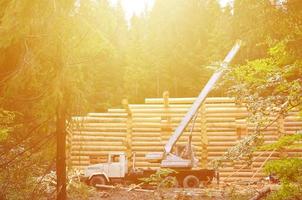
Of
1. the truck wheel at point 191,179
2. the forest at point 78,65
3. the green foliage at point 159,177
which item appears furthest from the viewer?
the truck wheel at point 191,179

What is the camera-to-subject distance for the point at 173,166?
17922mm

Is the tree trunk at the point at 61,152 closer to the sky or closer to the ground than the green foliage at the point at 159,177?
closer to the sky

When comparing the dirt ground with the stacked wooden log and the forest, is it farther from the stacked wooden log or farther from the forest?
the stacked wooden log

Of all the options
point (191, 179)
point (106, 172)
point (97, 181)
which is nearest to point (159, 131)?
point (106, 172)

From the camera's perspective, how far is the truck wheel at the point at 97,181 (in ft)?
60.5

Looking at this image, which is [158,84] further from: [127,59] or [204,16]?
[204,16]

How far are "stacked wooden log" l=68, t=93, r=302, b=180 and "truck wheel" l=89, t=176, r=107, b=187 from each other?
3.67 meters

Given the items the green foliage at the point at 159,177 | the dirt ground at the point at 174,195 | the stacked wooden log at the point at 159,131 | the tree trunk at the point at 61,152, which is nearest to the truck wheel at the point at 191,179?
the dirt ground at the point at 174,195

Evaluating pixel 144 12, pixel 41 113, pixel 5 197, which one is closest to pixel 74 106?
pixel 41 113

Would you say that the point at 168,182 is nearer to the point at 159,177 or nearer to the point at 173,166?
the point at 159,177

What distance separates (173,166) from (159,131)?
4921 millimetres

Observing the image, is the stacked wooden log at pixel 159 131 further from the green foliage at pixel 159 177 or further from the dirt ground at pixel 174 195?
the green foliage at pixel 159 177

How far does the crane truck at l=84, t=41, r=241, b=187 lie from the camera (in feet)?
58.9

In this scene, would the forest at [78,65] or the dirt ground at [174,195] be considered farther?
the dirt ground at [174,195]
